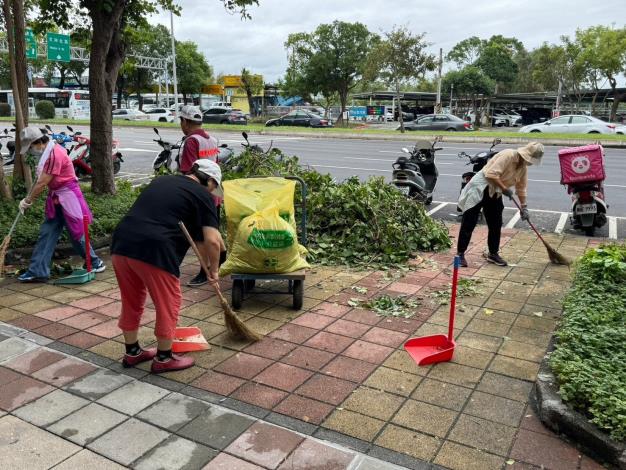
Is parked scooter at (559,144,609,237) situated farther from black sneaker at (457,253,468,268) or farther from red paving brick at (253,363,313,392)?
red paving brick at (253,363,313,392)

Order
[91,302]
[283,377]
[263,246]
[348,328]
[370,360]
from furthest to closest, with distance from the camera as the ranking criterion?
[91,302] → [263,246] → [348,328] → [370,360] → [283,377]

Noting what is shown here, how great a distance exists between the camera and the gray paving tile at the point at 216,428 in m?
3.04

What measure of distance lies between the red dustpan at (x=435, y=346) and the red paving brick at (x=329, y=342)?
0.49 m

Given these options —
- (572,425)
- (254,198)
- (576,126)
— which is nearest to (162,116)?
(576,126)

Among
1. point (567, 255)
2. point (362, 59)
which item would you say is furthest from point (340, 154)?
point (362, 59)

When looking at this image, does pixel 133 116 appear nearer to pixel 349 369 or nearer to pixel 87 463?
pixel 349 369

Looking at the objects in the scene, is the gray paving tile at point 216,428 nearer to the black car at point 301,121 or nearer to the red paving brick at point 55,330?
the red paving brick at point 55,330

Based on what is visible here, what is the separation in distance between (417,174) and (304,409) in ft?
21.4

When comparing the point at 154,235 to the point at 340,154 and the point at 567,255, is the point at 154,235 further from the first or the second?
the point at 340,154

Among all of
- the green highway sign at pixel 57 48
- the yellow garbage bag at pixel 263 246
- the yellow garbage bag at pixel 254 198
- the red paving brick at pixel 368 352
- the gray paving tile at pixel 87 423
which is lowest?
the gray paving tile at pixel 87 423

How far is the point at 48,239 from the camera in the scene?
5746 millimetres

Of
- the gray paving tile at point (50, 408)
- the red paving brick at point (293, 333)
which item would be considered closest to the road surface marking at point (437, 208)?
the red paving brick at point (293, 333)

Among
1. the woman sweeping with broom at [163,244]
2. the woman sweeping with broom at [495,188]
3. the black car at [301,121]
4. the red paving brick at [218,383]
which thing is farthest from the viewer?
the black car at [301,121]

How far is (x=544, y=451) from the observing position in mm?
2977
